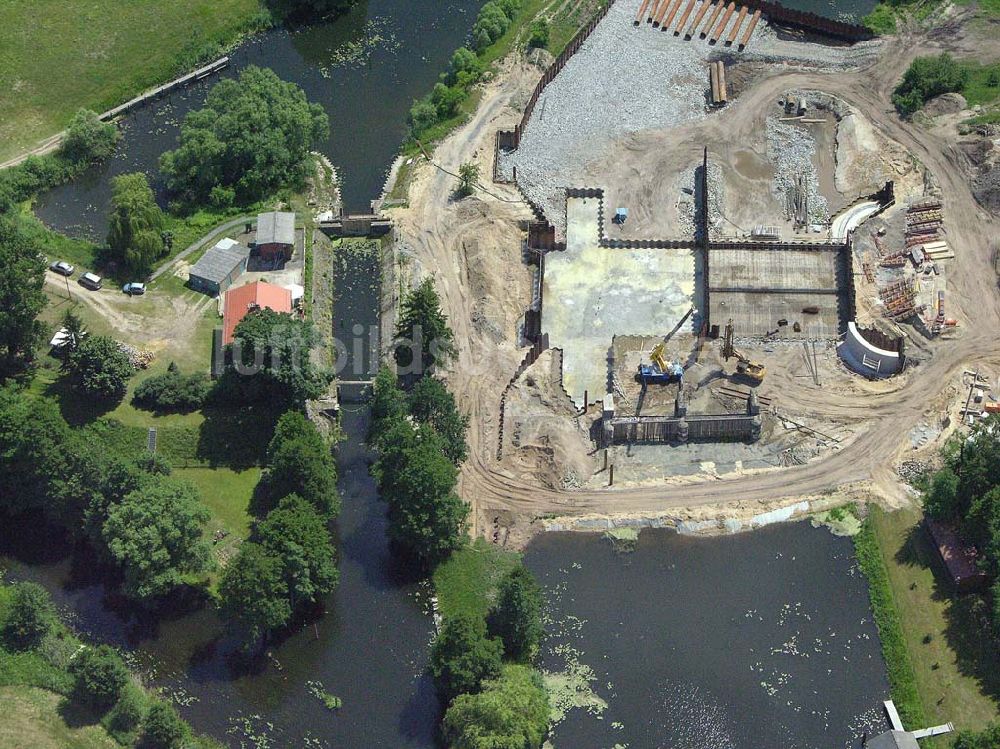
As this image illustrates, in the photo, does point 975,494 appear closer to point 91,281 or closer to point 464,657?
point 464,657

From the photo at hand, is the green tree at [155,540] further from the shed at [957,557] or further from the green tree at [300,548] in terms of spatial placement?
the shed at [957,557]

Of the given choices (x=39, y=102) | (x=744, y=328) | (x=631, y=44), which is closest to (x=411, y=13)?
(x=631, y=44)

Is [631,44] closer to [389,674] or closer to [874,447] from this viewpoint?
[874,447]

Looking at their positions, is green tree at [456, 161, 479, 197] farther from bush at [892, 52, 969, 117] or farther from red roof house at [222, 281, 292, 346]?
bush at [892, 52, 969, 117]

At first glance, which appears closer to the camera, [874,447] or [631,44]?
[874,447]

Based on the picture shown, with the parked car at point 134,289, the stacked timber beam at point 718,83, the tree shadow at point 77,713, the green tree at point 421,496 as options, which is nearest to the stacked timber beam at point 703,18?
the stacked timber beam at point 718,83

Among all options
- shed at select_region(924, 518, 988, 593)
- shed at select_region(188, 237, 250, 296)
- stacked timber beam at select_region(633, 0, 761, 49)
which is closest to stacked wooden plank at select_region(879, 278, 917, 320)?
shed at select_region(924, 518, 988, 593)

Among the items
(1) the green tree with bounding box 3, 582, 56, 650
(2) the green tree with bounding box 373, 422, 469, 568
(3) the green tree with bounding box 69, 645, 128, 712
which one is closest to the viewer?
(3) the green tree with bounding box 69, 645, 128, 712

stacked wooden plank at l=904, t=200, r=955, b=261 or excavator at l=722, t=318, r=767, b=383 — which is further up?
stacked wooden plank at l=904, t=200, r=955, b=261
